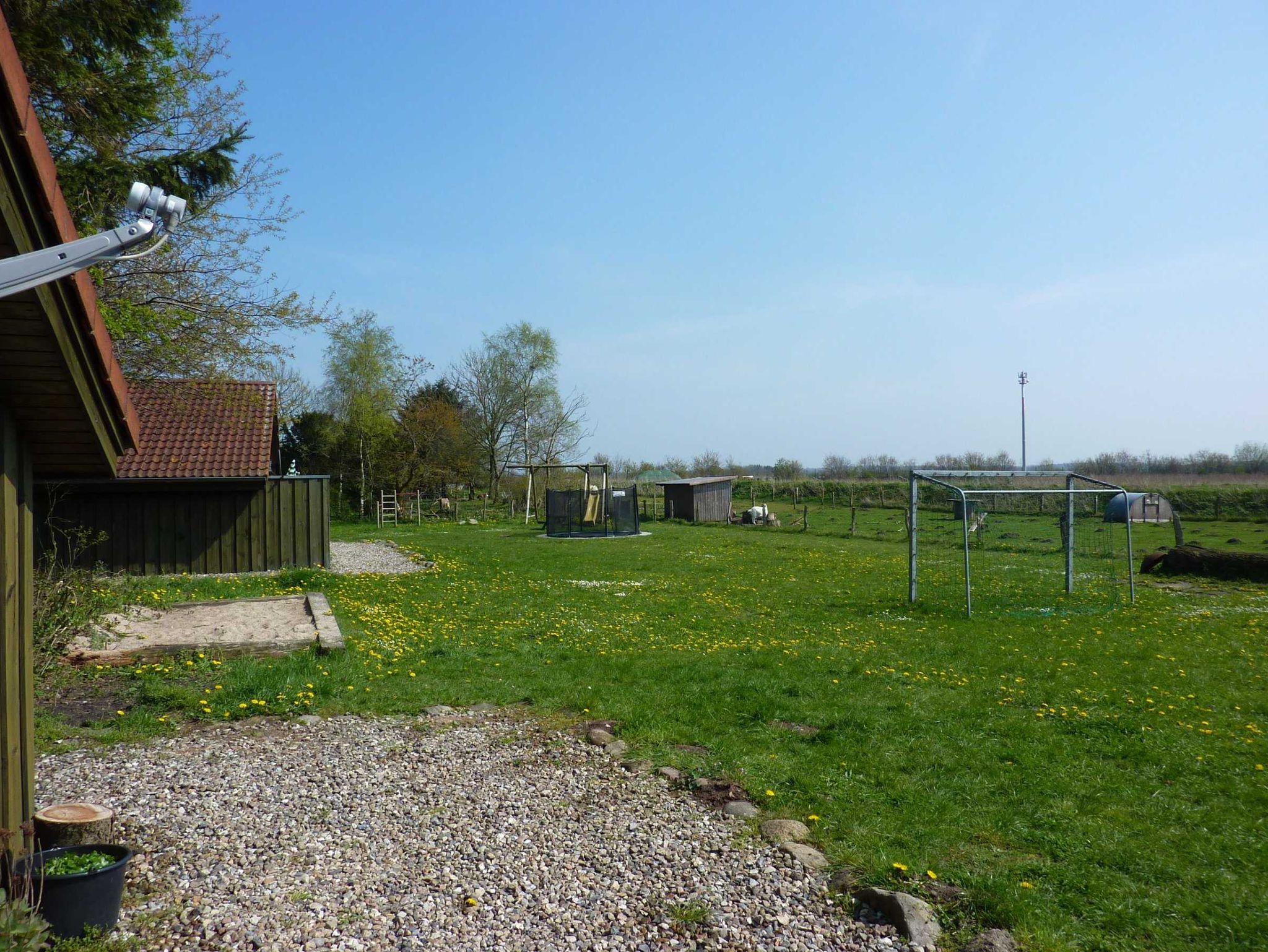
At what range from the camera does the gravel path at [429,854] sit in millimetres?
3629

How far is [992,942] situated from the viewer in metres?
3.51

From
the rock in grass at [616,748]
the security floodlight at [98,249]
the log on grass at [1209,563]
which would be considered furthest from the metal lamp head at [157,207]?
the log on grass at [1209,563]

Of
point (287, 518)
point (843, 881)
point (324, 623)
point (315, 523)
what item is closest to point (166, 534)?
point (287, 518)

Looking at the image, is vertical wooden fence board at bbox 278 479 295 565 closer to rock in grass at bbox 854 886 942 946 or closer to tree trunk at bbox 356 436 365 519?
rock in grass at bbox 854 886 942 946

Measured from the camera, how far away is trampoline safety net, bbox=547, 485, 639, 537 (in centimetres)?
2989

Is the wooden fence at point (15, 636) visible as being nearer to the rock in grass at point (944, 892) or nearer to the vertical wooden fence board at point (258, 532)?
the rock in grass at point (944, 892)

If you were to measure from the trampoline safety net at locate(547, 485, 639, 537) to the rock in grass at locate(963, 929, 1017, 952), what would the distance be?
25984mm

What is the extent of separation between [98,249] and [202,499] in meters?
16.4

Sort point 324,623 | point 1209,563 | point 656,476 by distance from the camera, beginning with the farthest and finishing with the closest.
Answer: point 656,476 → point 1209,563 → point 324,623

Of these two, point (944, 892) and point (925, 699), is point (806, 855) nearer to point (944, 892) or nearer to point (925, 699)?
point (944, 892)

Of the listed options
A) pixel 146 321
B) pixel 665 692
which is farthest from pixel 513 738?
pixel 146 321

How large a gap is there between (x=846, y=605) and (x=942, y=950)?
10.6 meters

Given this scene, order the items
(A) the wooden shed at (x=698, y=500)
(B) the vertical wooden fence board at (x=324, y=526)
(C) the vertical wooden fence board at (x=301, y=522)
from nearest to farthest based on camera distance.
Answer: (C) the vertical wooden fence board at (x=301, y=522)
(B) the vertical wooden fence board at (x=324, y=526)
(A) the wooden shed at (x=698, y=500)

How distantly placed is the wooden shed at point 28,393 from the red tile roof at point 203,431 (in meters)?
12.8
